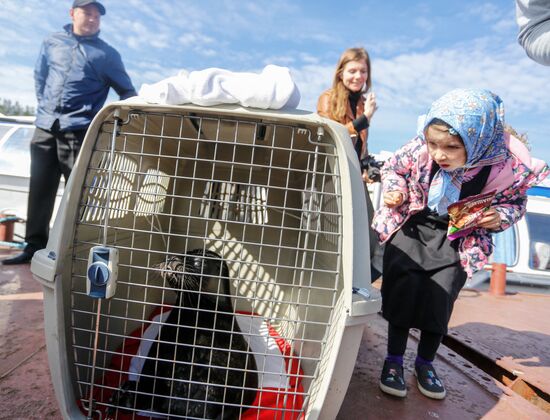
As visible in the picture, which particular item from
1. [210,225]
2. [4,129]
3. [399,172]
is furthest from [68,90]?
[4,129]

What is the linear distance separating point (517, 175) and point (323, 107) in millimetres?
987

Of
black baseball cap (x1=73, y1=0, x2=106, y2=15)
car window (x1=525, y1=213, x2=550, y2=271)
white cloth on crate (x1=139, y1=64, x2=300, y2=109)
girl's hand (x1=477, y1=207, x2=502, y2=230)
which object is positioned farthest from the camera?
car window (x1=525, y1=213, x2=550, y2=271)

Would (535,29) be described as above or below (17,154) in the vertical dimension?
above

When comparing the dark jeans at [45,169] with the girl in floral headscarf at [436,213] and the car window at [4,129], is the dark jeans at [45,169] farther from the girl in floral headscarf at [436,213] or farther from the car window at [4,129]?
the car window at [4,129]

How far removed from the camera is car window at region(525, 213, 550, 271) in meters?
4.34

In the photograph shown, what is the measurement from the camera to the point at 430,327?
138cm

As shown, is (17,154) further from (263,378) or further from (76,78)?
(263,378)

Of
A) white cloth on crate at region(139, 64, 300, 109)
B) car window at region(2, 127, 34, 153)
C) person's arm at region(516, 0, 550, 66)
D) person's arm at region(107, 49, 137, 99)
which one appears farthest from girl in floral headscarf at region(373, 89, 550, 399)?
car window at region(2, 127, 34, 153)

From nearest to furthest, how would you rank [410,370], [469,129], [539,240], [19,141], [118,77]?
[469,129], [410,370], [118,77], [19,141], [539,240]

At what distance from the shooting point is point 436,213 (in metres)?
1.41

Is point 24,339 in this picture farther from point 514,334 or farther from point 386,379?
point 514,334

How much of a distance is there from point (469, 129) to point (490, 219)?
342 mm

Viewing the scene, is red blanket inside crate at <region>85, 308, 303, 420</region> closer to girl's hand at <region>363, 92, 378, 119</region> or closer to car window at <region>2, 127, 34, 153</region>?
girl's hand at <region>363, 92, 378, 119</region>

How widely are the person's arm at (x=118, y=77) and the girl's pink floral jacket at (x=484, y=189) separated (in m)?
1.82
